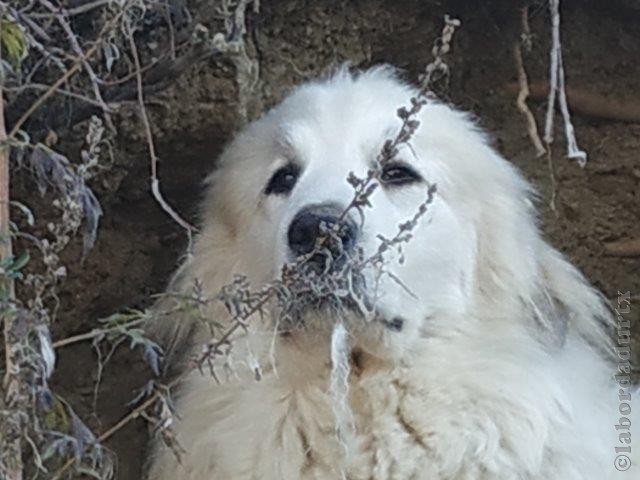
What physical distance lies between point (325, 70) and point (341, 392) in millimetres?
1176

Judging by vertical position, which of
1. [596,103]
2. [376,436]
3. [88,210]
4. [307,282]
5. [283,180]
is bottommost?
[376,436]

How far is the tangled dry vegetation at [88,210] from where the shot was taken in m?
2.54

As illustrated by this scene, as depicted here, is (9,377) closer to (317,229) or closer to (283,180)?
(317,229)

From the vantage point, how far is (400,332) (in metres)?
3.23

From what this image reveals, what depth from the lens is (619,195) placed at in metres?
4.43

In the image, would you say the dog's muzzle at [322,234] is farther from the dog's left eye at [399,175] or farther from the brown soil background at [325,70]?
the brown soil background at [325,70]

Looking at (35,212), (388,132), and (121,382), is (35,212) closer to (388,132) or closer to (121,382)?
(121,382)

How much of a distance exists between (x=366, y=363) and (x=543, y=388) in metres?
0.40

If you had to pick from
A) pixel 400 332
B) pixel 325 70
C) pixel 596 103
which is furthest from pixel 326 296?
pixel 596 103

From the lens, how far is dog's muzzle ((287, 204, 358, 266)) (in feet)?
9.43

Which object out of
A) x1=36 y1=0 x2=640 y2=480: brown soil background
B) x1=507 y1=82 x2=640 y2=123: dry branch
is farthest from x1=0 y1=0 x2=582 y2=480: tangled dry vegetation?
x1=507 y1=82 x2=640 y2=123: dry branch

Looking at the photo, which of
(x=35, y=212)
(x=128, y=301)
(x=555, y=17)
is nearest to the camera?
(x=555, y=17)

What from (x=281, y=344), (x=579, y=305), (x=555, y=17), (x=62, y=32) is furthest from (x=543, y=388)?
(x=62, y=32)

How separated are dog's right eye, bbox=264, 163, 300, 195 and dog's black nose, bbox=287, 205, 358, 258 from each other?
43cm
